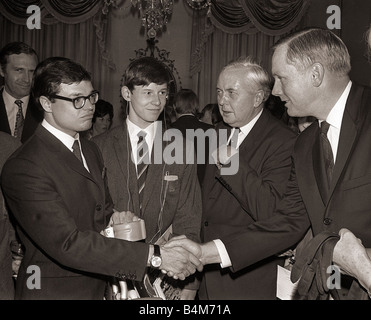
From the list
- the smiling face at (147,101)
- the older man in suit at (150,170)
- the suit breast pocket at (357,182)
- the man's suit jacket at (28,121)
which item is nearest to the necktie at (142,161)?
the older man in suit at (150,170)

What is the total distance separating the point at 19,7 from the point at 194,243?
21.8ft

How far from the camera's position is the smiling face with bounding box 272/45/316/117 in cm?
245

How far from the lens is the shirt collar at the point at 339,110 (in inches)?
94.2

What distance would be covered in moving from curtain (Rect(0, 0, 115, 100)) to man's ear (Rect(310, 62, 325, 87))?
6.63 metres

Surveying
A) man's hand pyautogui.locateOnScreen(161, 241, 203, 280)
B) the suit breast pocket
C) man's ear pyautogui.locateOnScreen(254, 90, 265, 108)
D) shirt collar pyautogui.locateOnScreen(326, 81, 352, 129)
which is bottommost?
man's hand pyautogui.locateOnScreen(161, 241, 203, 280)

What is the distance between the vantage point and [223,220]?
9.97 ft

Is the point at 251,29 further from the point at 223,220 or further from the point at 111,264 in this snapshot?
the point at 111,264

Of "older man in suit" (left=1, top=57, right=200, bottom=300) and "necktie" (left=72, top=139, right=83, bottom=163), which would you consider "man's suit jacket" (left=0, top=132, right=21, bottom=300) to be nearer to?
"older man in suit" (left=1, top=57, right=200, bottom=300)

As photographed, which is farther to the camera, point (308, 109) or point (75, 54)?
point (75, 54)

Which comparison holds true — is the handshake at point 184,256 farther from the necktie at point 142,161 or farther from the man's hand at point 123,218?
the necktie at point 142,161

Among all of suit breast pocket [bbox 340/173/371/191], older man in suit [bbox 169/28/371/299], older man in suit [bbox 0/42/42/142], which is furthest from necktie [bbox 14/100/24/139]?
suit breast pocket [bbox 340/173/371/191]

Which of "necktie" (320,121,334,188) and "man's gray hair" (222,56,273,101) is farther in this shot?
"man's gray hair" (222,56,273,101)

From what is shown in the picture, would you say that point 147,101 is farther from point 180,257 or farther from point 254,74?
point 180,257

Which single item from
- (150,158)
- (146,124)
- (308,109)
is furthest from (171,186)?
(308,109)
